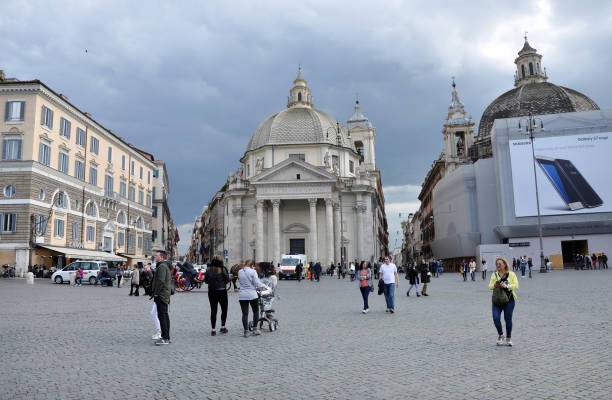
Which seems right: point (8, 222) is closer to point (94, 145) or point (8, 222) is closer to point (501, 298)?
point (94, 145)

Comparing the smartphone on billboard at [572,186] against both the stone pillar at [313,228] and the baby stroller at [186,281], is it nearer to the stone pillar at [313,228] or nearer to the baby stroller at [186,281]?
the stone pillar at [313,228]

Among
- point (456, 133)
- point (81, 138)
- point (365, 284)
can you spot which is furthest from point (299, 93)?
point (365, 284)

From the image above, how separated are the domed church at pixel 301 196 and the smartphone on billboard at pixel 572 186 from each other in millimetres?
19595

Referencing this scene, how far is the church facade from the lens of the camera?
53188 millimetres

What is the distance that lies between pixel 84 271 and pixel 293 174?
1013 inches

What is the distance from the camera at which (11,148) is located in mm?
36656

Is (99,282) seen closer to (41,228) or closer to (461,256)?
(41,228)

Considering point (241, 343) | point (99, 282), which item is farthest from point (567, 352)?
point (99, 282)

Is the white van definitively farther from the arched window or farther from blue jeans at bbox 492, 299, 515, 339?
blue jeans at bbox 492, 299, 515, 339

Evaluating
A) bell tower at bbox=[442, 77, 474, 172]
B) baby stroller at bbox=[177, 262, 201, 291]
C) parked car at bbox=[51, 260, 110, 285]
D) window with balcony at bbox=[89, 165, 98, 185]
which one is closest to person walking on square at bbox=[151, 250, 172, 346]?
baby stroller at bbox=[177, 262, 201, 291]

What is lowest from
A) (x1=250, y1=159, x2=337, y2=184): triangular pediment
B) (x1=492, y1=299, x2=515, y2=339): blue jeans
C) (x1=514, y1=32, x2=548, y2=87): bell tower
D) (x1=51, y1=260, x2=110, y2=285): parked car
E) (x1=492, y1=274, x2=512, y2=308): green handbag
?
(x1=492, y1=299, x2=515, y2=339): blue jeans

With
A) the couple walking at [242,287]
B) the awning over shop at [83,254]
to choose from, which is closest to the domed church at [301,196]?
the awning over shop at [83,254]

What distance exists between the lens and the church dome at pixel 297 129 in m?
60.2

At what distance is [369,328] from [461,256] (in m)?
43.3
